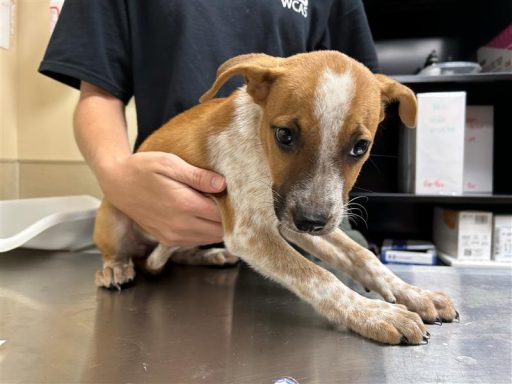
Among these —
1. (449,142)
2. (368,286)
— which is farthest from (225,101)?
(449,142)

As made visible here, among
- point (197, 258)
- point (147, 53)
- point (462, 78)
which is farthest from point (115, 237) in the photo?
point (462, 78)

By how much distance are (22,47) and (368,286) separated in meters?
3.15

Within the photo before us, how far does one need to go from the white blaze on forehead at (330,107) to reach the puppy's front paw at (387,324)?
1.49 ft

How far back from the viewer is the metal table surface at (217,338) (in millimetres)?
965

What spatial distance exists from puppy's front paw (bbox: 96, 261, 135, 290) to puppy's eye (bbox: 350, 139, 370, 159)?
1.04 m

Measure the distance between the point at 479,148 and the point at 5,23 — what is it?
3444 mm

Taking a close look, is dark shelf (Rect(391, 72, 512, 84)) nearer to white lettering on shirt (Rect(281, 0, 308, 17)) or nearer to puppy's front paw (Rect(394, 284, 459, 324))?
white lettering on shirt (Rect(281, 0, 308, 17))

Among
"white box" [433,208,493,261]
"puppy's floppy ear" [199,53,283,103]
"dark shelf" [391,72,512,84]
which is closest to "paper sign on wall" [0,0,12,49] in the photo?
"puppy's floppy ear" [199,53,283,103]

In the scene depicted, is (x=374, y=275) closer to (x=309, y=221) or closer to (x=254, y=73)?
(x=309, y=221)

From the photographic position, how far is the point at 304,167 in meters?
1.18

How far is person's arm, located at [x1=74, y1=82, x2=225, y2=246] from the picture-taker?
4.97 ft

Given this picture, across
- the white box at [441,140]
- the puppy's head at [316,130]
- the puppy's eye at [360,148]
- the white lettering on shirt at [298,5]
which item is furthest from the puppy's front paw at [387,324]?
the white box at [441,140]

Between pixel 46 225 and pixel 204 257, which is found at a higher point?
pixel 46 225

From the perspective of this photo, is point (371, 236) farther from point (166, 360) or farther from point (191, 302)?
point (166, 360)
